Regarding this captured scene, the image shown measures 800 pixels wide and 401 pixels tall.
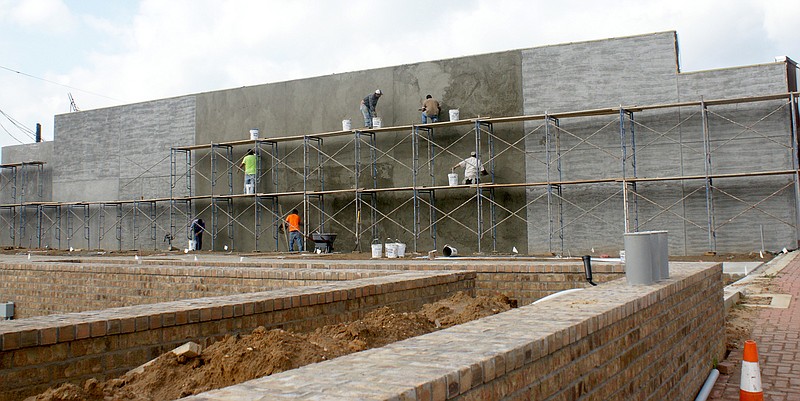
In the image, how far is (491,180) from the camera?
2006 cm

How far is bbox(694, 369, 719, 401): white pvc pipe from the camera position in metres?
5.37

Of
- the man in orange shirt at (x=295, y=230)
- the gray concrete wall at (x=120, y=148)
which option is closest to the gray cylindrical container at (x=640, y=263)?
the man in orange shirt at (x=295, y=230)

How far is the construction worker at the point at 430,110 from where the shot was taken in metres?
A: 20.5

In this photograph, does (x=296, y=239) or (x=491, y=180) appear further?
(x=296, y=239)

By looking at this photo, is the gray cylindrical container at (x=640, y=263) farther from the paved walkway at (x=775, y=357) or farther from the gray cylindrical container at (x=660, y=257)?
the paved walkway at (x=775, y=357)

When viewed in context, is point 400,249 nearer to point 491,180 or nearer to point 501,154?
point 491,180

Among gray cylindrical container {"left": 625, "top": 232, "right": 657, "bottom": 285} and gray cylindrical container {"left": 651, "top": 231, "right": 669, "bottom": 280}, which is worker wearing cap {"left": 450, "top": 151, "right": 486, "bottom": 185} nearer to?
gray cylindrical container {"left": 651, "top": 231, "right": 669, "bottom": 280}

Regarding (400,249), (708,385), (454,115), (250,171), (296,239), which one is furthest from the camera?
(250,171)

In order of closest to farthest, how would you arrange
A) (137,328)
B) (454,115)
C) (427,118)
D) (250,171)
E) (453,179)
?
(137,328) < (453,179) < (454,115) < (427,118) < (250,171)

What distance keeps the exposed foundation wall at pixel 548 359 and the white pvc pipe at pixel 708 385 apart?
0.18 ft

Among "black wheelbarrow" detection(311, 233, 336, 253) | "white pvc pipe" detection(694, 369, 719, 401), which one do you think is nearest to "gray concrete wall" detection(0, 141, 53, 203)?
"black wheelbarrow" detection(311, 233, 336, 253)

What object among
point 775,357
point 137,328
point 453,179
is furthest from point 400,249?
point 137,328

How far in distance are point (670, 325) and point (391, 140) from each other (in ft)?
56.8

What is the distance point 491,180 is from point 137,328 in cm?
1648
